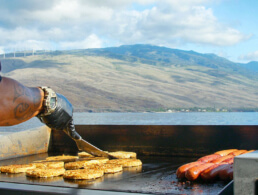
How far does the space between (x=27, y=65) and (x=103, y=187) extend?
13276 cm

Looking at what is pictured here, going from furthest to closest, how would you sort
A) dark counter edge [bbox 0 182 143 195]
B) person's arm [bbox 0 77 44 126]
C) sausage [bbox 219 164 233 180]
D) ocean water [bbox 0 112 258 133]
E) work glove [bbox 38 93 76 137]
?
ocean water [bbox 0 112 258 133], sausage [bbox 219 164 233 180], dark counter edge [bbox 0 182 143 195], work glove [bbox 38 93 76 137], person's arm [bbox 0 77 44 126]

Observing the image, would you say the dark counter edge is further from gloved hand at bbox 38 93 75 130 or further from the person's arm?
the person's arm

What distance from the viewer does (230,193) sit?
2686 millimetres

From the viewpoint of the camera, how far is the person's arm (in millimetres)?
1309

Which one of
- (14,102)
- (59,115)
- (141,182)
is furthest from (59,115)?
(141,182)

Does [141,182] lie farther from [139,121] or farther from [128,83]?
[128,83]

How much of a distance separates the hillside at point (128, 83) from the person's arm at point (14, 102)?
97867mm

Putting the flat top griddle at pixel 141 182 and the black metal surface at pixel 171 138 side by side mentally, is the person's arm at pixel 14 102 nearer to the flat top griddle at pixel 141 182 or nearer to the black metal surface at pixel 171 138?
the flat top griddle at pixel 141 182

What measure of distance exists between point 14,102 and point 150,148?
16.4ft

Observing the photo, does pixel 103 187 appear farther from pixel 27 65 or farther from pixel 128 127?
pixel 27 65

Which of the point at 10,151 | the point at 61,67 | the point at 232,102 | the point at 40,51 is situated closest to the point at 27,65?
the point at 61,67

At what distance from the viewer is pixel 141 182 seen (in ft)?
12.3

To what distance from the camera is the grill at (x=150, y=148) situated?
365cm

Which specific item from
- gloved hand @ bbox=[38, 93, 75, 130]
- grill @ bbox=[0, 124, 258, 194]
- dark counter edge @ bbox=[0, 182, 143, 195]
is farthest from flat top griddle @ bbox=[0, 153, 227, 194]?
gloved hand @ bbox=[38, 93, 75, 130]
